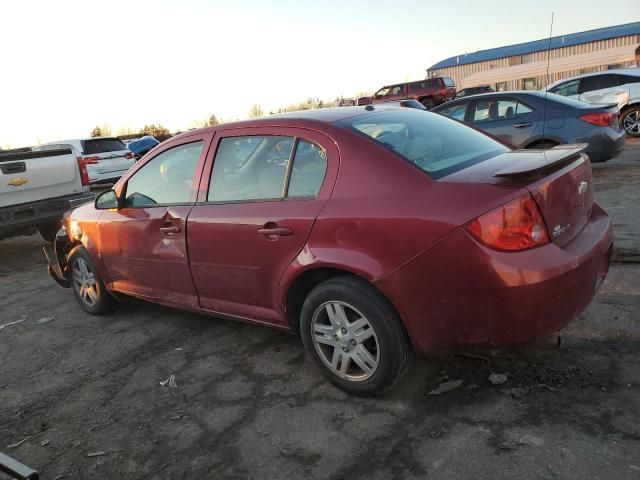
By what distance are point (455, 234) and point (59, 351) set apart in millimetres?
3286

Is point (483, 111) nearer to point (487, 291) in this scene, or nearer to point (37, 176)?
point (37, 176)

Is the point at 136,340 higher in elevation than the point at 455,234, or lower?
lower

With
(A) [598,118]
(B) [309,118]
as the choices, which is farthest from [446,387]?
(A) [598,118]

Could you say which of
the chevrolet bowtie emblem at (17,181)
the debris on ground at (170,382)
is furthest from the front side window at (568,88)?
the debris on ground at (170,382)

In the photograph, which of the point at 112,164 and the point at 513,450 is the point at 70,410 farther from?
the point at 112,164

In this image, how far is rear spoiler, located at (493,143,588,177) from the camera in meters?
2.37

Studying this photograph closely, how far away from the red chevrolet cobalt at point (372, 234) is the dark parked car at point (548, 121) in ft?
16.2

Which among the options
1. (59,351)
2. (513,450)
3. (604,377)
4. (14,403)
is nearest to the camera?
(513,450)

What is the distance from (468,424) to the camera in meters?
2.50

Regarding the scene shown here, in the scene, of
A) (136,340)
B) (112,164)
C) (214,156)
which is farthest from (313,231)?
(112,164)

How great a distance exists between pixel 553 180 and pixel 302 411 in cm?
175

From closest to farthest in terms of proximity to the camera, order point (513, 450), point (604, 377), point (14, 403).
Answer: point (513, 450), point (604, 377), point (14, 403)

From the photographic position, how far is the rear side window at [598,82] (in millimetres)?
12430

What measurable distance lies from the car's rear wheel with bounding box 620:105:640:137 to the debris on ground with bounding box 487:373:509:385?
12.0 m
